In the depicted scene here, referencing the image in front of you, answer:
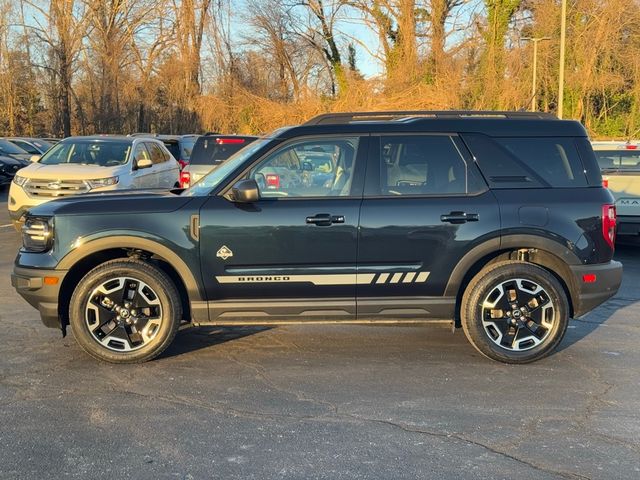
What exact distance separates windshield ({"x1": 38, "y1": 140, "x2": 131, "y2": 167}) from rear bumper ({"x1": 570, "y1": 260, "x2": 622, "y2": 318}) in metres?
8.10

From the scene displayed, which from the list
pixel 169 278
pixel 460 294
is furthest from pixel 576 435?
pixel 169 278

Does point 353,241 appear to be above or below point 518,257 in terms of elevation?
above

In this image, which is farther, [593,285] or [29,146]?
[29,146]

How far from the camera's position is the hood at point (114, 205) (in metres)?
4.77

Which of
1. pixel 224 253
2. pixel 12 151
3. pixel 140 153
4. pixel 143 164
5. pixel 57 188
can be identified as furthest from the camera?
pixel 12 151

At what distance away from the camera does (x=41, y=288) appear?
187 inches

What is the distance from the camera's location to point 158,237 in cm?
473

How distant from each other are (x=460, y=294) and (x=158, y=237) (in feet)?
8.02

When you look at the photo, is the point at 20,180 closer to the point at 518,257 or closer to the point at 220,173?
the point at 220,173

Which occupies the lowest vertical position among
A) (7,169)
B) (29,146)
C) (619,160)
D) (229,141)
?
(619,160)

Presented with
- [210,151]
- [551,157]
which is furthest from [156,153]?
[551,157]

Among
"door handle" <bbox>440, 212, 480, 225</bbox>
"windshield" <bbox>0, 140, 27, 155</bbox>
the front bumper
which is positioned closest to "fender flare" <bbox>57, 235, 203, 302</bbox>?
the front bumper

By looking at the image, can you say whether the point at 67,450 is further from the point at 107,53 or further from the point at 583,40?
the point at 107,53

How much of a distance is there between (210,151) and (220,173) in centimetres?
603
